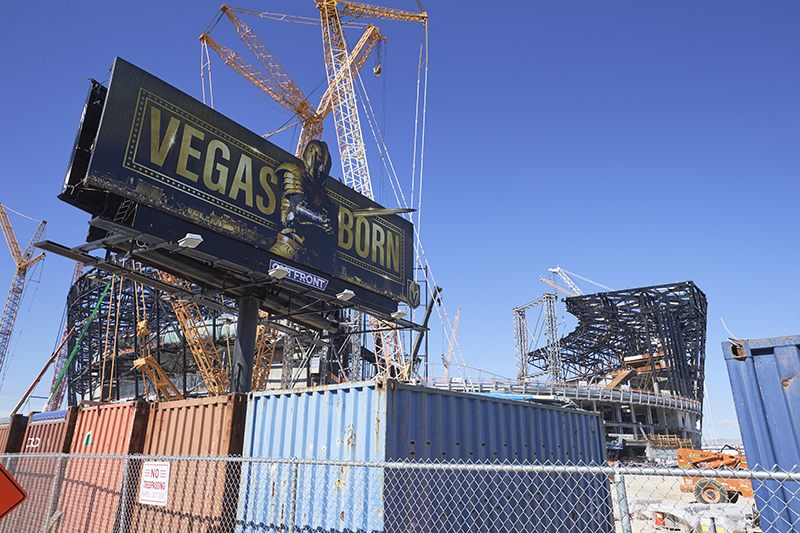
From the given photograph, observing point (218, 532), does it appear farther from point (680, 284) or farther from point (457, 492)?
point (680, 284)

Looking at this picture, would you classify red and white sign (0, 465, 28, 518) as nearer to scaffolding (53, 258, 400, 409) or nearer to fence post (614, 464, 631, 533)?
fence post (614, 464, 631, 533)

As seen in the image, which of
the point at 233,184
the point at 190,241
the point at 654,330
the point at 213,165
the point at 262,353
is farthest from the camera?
the point at 654,330

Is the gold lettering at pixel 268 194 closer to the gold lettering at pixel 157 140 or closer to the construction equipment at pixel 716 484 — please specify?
the gold lettering at pixel 157 140

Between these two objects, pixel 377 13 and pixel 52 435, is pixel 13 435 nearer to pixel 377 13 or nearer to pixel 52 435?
pixel 52 435

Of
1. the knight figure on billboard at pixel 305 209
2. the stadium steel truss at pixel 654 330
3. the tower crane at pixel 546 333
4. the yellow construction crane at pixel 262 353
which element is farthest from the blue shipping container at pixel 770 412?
the tower crane at pixel 546 333

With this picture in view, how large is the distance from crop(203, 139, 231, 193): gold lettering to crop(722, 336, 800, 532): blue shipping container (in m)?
13.1

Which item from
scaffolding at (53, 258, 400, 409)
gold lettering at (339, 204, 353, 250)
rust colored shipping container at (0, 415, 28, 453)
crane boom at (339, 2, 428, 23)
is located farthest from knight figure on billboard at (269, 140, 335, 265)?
crane boom at (339, 2, 428, 23)

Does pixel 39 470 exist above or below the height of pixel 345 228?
below

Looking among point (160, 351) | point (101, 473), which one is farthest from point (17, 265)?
point (101, 473)

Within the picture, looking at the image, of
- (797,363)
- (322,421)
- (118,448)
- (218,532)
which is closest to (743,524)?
(797,363)

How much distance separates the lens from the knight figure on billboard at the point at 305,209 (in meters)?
16.1

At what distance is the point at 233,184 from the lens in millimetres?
14836

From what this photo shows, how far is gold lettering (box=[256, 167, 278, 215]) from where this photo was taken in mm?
15477

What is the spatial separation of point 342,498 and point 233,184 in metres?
10.6
